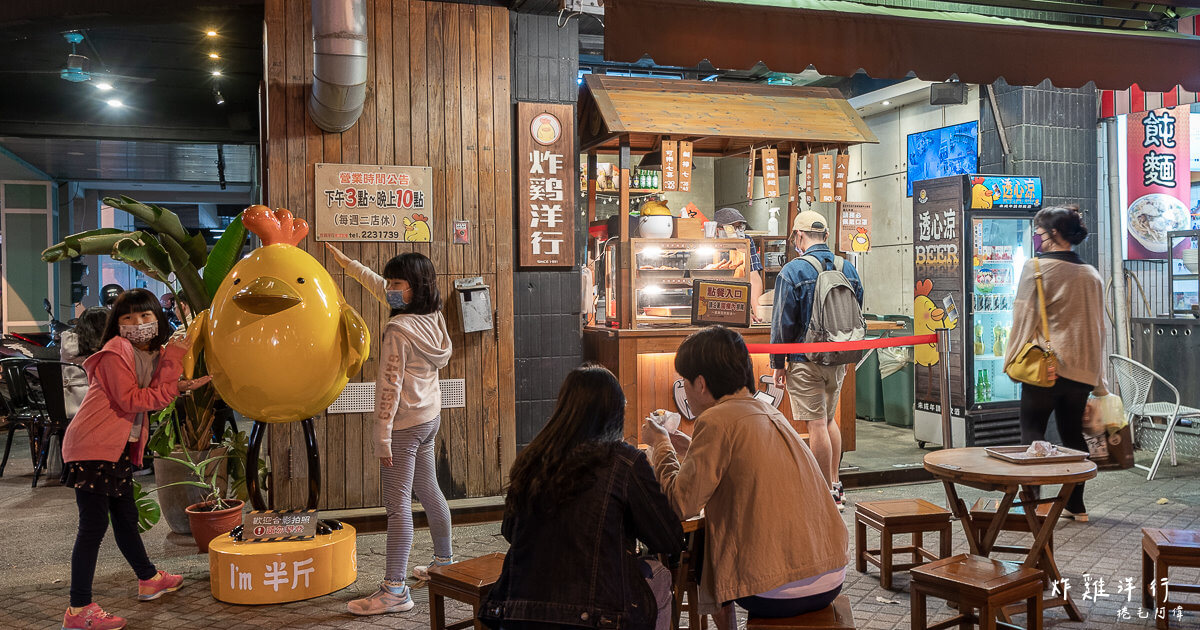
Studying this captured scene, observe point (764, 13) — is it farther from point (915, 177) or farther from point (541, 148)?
point (915, 177)

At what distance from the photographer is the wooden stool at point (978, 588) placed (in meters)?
3.29

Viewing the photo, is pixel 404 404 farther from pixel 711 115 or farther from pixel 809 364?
pixel 711 115

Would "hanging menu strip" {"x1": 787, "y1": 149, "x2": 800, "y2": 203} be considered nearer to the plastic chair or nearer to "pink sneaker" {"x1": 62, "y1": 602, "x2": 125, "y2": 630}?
the plastic chair

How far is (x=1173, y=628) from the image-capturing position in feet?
13.0

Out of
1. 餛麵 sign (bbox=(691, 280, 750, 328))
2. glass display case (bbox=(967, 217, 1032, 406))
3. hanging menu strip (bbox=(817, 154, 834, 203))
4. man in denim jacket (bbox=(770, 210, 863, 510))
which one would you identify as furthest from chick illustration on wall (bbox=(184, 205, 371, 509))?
glass display case (bbox=(967, 217, 1032, 406))

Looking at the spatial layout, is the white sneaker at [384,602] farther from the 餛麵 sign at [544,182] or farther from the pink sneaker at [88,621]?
the 餛麵 sign at [544,182]

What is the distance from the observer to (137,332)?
427 cm

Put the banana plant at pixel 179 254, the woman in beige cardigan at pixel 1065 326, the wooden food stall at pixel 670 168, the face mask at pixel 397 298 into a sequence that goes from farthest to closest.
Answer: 1. the wooden food stall at pixel 670 168
2. the banana plant at pixel 179 254
3. the woman in beige cardigan at pixel 1065 326
4. the face mask at pixel 397 298

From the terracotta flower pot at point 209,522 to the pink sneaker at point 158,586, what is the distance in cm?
70

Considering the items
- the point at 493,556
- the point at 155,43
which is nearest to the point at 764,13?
the point at 493,556

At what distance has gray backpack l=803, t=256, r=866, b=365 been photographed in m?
6.25

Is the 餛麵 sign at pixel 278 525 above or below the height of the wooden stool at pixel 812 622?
below

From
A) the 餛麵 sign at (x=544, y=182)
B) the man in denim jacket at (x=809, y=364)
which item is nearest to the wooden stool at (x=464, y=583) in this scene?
the man in denim jacket at (x=809, y=364)

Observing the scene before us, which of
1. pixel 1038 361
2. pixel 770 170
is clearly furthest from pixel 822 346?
pixel 770 170
